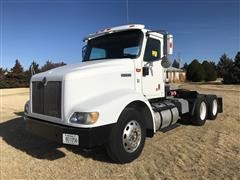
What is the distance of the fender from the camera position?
4879 millimetres

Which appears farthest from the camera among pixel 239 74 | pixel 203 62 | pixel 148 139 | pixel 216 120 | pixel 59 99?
pixel 203 62

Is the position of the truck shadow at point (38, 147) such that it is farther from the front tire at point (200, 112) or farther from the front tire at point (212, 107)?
the front tire at point (212, 107)

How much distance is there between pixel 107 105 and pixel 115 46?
2.34 m

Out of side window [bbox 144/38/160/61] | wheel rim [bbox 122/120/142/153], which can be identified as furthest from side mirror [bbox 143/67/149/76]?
wheel rim [bbox 122/120/142/153]

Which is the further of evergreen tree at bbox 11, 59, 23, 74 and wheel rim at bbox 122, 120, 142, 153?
evergreen tree at bbox 11, 59, 23, 74

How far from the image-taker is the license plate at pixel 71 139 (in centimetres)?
480

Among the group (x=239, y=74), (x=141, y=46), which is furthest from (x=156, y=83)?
(x=239, y=74)

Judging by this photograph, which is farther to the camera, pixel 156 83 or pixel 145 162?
pixel 156 83

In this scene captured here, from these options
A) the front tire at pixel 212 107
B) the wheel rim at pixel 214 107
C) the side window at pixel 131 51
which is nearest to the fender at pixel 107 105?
the side window at pixel 131 51

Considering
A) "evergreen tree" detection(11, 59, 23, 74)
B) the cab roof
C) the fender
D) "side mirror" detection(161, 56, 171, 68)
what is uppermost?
"evergreen tree" detection(11, 59, 23, 74)

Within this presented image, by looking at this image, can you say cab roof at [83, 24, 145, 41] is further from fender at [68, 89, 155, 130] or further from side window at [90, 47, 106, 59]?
fender at [68, 89, 155, 130]

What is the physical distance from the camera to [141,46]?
21.6ft

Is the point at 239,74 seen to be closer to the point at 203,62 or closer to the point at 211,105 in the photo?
the point at 203,62

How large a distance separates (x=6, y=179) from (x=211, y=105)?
24.3 ft
